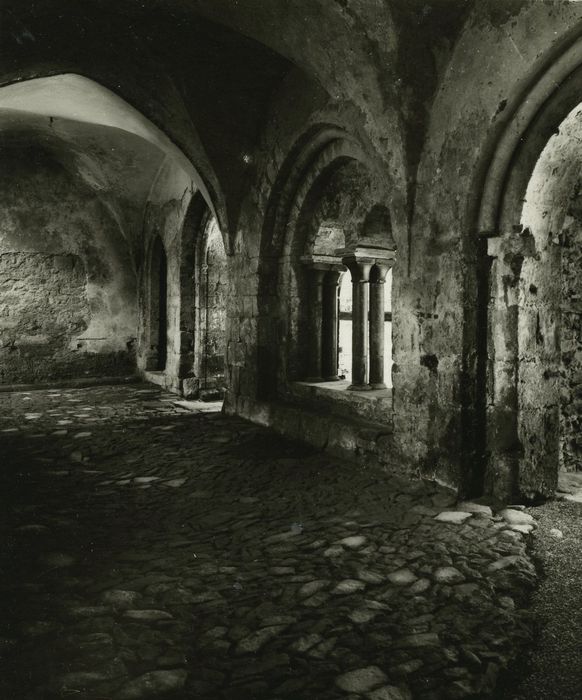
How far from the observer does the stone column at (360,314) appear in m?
4.86

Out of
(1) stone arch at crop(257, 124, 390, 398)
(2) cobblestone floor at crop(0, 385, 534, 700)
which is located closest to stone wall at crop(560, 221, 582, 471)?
(2) cobblestone floor at crop(0, 385, 534, 700)

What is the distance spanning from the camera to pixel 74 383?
8.83 metres

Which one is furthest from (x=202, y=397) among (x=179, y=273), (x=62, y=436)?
(x=62, y=436)

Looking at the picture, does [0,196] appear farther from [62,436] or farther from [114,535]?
[114,535]

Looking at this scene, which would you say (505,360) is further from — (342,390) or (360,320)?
(360,320)

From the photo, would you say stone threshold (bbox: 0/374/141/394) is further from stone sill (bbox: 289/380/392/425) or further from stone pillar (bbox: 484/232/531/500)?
stone pillar (bbox: 484/232/531/500)

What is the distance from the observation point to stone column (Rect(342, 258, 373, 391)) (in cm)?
486

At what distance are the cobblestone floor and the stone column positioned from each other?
1.11 metres

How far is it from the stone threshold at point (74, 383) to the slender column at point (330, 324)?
469 centimetres

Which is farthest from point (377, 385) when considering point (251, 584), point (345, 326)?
→ point (345, 326)

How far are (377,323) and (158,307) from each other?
516 centimetres

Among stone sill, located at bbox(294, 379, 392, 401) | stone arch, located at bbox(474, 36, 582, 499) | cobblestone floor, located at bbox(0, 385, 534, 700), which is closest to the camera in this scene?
cobblestone floor, located at bbox(0, 385, 534, 700)

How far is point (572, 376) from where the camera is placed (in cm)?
393

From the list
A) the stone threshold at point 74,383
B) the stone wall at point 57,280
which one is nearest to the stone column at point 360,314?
the stone threshold at point 74,383
